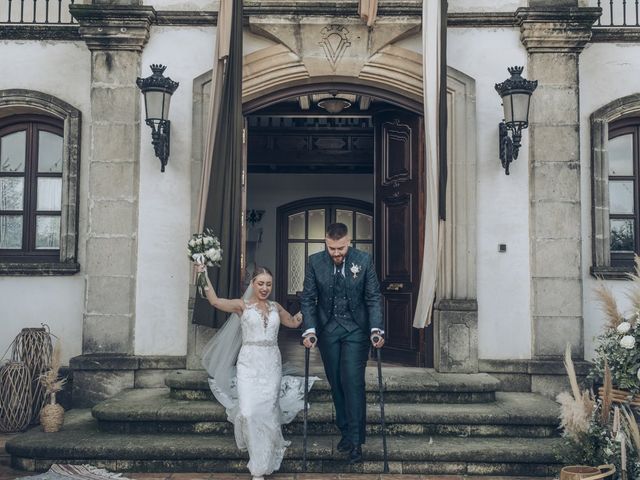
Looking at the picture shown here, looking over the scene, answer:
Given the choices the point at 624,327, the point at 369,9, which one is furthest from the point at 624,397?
the point at 369,9

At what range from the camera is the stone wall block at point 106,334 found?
22.9ft

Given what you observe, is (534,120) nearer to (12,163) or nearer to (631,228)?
(631,228)

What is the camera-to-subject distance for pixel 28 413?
271 inches

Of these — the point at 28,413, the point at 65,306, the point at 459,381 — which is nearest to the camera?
the point at 459,381

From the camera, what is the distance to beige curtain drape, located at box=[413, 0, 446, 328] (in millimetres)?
6520

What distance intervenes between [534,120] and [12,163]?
6.34 meters

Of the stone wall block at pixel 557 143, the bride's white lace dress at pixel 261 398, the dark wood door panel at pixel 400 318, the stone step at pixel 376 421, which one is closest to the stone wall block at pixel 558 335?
the stone step at pixel 376 421

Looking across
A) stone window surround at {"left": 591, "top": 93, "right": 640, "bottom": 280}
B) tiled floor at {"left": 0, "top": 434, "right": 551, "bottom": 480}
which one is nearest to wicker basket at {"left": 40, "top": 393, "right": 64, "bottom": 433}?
tiled floor at {"left": 0, "top": 434, "right": 551, "bottom": 480}

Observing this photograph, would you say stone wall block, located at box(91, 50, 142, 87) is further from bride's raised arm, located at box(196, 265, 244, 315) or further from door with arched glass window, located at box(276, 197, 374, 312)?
door with arched glass window, located at box(276, 197, 374, 312)

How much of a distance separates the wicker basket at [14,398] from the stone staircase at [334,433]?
587 millimetres

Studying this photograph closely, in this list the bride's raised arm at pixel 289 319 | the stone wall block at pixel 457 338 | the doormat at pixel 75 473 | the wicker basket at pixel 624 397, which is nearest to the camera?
the wicker basket at pixel 624 397

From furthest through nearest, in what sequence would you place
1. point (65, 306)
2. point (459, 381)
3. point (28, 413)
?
point (65, 306) → point (28, 413) → point (459, 381)

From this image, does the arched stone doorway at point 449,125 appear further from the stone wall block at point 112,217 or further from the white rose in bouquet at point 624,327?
the white rose in bouquet at point 624,327

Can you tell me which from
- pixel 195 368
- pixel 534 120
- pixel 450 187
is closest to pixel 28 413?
pixel 195 368
